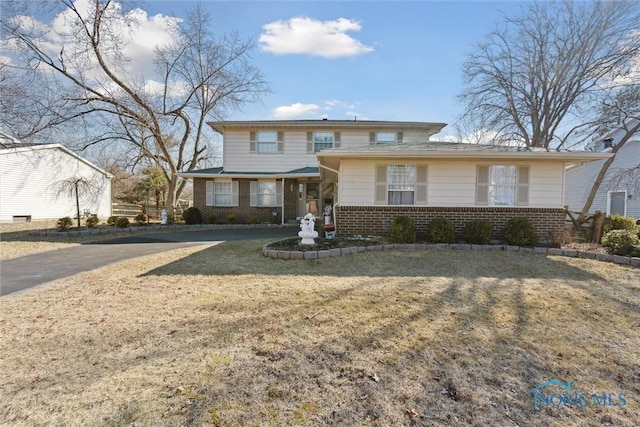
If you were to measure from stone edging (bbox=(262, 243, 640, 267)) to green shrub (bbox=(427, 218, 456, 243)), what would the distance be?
0.64ft

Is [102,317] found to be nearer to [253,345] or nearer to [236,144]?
[253,345]

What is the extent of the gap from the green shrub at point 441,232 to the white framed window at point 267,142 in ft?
35.4

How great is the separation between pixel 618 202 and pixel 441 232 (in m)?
14.2

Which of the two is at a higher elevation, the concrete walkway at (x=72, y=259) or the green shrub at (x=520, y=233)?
the green shrub at (x=520, y=233)

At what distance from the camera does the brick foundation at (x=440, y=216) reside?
360 inches

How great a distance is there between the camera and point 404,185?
9.35 m

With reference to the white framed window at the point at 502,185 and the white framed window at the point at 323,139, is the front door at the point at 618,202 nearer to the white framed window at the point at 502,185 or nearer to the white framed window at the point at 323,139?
the white framed window at the point at 502,185

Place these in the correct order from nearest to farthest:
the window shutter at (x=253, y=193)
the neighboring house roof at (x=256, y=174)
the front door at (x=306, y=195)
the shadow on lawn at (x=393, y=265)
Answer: the shadow on lawn at (x=393, y=265), the neighboring house roof at (x=256, y=174), the window shutter at (x=253, y=193), the front door at (x=306, y=195)

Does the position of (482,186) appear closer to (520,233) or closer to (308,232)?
(520,233)

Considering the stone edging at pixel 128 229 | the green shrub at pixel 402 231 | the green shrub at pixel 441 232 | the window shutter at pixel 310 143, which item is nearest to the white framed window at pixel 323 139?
the window shutter at pixel 310 143

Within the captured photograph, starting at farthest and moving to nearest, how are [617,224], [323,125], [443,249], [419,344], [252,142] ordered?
[252,142] < [323,125] < [617,224] < [443,249] < [419,344]

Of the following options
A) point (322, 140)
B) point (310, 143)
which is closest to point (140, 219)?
point (310, 143)

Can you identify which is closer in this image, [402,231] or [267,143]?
[402,231]

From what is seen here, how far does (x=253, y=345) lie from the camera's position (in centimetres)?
296
